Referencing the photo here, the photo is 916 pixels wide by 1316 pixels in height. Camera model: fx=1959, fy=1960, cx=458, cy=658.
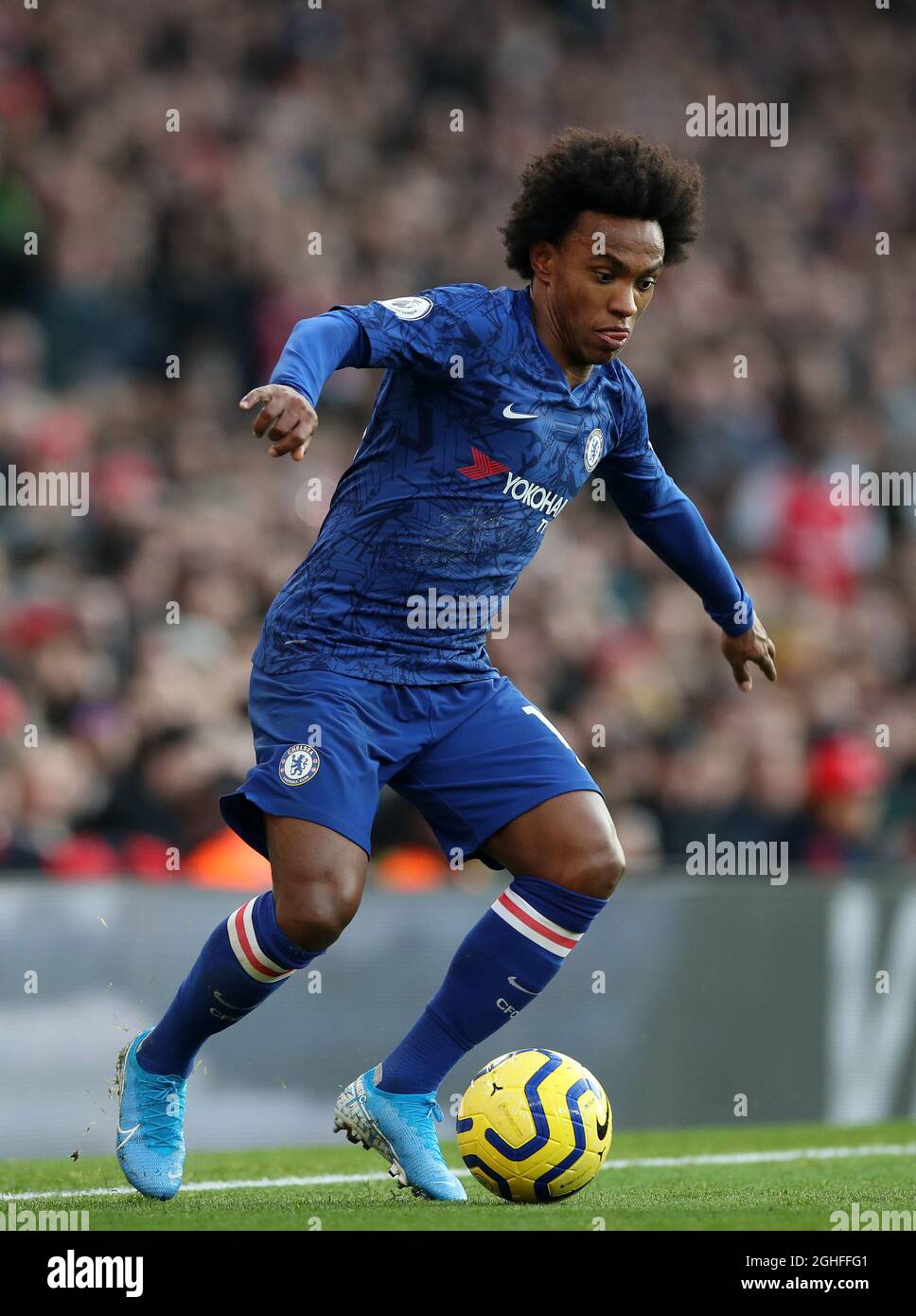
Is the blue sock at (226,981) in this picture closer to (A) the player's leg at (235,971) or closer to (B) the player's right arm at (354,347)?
(A) the player's leg at (235,971)

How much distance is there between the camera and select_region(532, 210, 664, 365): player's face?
4.42 m

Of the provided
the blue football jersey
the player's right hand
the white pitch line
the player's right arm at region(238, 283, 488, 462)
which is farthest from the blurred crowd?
the player's right hand

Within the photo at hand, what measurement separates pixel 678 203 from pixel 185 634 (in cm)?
401

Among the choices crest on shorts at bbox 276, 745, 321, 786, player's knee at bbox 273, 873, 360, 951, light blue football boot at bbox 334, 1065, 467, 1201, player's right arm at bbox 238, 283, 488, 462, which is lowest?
light blue football boot at bbox 334, 1065, 467, 1201

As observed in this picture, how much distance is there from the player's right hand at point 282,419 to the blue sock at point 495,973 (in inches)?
49.9

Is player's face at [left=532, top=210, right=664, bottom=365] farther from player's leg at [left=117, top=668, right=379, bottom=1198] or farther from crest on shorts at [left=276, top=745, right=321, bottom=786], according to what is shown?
crest on shorts at [left=276, top=745, right=321, bottom=786]

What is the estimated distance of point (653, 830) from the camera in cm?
882

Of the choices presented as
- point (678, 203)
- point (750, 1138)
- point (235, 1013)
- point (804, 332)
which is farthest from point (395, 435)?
point (804, 332)

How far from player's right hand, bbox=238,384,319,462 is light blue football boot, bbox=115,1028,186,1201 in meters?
1.62

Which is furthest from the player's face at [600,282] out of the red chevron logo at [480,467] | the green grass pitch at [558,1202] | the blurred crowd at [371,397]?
the blurred crowd at [371,397]

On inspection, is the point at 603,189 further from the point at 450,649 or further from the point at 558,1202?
the point at 558,1202

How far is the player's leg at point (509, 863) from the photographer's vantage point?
445cm

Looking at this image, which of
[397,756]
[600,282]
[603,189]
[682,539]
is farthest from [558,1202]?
[603,189]
